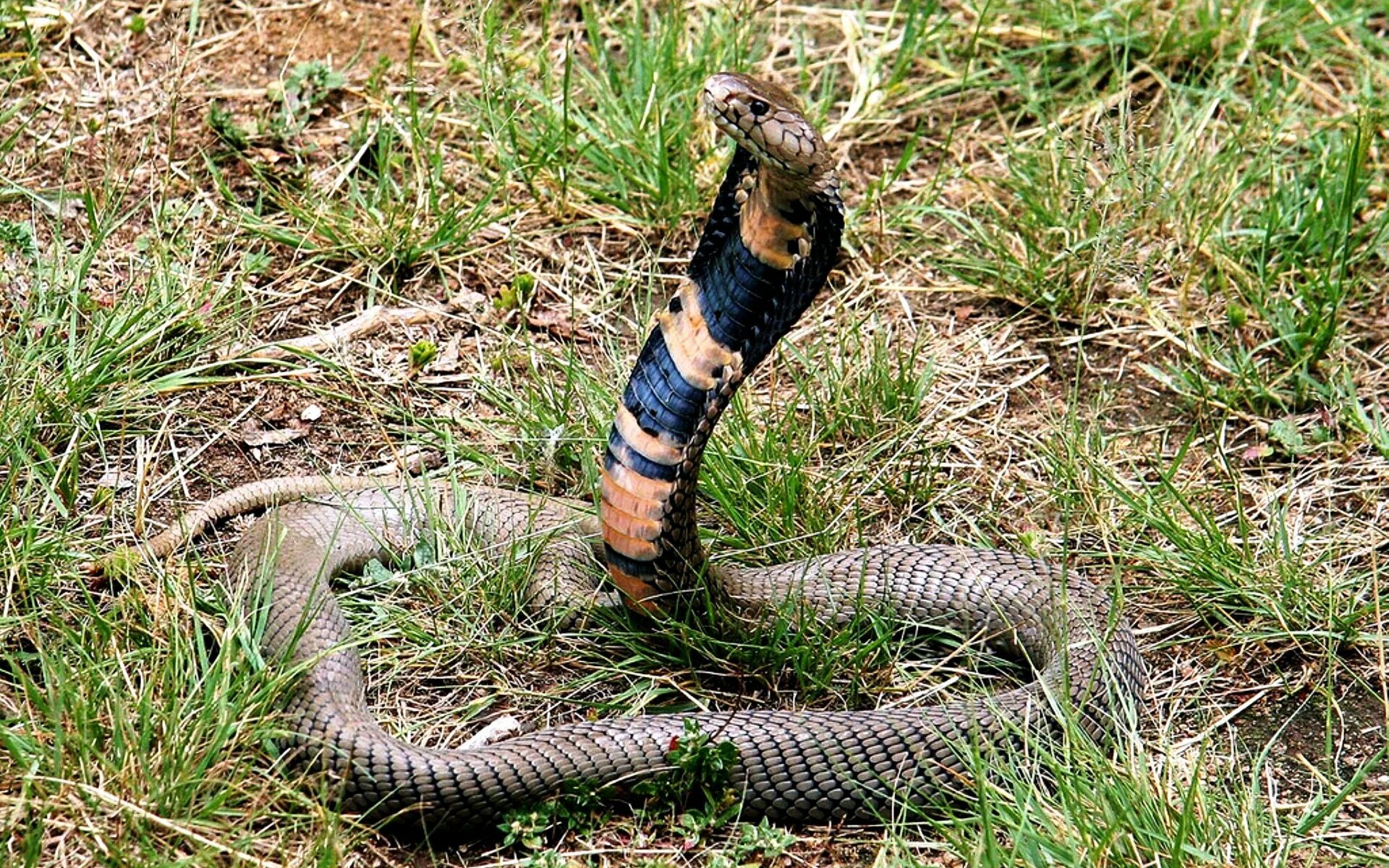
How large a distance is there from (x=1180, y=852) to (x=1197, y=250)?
8.54 ft

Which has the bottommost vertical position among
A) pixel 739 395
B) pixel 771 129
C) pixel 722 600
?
pixel 722 600

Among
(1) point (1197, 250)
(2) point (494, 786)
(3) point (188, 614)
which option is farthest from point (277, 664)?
(1) point (1197, 250)

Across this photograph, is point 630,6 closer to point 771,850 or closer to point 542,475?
point 542,475

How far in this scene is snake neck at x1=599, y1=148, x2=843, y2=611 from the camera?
380 cm

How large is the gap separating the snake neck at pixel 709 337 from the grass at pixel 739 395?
41 centimetres

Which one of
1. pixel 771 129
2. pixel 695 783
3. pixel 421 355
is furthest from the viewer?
pixel 421 355

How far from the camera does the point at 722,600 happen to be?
4375 millimetres

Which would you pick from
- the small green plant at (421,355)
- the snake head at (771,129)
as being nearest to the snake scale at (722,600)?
the snake head at (771,129)

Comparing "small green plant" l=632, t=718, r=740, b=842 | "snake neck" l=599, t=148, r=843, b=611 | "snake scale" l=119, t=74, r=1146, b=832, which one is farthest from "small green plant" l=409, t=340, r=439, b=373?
"small green plant" l=632, t=718, r=740, b=842

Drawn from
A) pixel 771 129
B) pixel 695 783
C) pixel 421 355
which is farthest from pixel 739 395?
pixel 771 129

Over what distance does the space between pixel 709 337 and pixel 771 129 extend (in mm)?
515

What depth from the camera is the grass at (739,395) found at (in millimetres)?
3887

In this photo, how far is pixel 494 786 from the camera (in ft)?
12.7

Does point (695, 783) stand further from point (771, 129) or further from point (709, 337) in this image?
point (771, 129)
